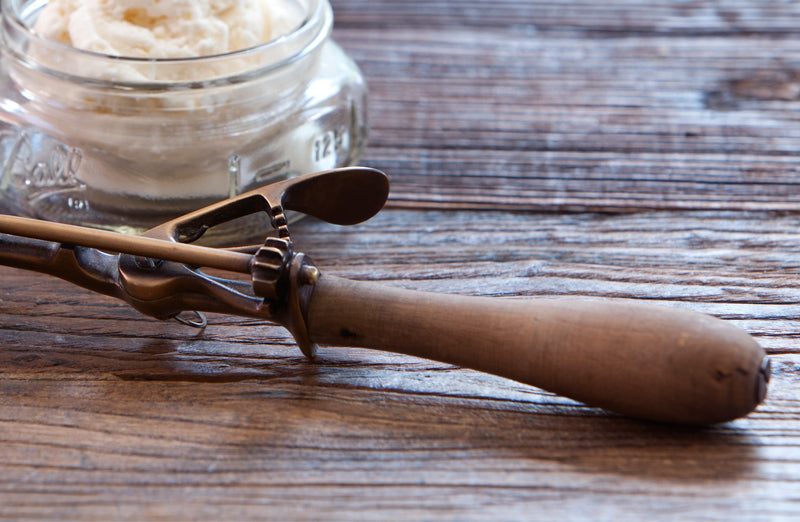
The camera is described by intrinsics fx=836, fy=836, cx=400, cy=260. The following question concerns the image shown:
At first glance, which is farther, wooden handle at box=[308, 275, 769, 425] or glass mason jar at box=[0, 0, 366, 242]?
glass mason jar at box=[0, 0, 366, 242]

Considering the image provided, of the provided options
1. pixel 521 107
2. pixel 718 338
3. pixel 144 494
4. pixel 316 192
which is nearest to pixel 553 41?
pixel 521 107

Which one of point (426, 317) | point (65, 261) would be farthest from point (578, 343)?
point (65, 261)

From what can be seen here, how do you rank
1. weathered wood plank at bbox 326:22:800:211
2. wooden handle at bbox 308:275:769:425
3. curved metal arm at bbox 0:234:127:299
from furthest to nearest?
weathered wood plank at bbox 326:22:800:211
curved metal arm at bbox 0:234:127:299
wooden handle at bbox 308:275:769:425

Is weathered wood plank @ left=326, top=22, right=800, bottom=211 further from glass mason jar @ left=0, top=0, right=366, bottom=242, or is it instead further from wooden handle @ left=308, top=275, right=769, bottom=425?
wooden handle @ left=308, top=275, right=769, bottom=425

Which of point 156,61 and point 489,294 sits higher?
point 156,61

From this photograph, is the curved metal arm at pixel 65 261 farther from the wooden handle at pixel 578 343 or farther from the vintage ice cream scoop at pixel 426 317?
the wooden handle at pixel 578 343

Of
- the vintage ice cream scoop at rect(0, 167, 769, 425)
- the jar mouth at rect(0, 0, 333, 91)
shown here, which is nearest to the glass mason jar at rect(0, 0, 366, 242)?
the jar mouth at rect(0, 0, 333, 91)

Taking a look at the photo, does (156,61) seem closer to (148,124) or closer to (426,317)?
(148,124)

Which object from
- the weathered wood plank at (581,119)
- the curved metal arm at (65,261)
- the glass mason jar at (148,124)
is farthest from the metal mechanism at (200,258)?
the weathered wood plank at (581,119)
